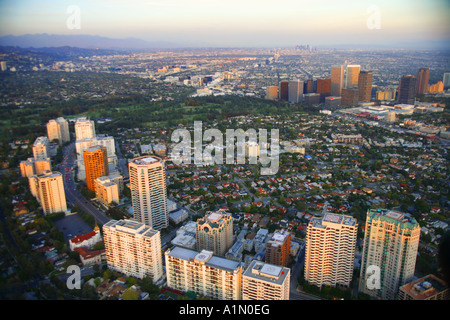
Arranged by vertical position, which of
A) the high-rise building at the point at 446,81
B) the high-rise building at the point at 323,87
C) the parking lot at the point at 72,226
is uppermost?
the high-rise building at the point at 446,81

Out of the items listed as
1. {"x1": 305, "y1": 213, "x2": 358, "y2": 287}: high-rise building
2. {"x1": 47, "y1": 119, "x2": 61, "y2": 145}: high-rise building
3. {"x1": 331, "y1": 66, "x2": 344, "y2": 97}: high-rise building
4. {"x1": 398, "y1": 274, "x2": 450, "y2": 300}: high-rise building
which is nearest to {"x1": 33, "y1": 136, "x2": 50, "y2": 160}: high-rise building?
{"x1": 47, "y1": 119, "x2": 61, "y2": 145}: high-rise building

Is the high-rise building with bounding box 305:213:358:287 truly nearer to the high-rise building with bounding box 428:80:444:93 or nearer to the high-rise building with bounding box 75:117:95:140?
the high-rise building with bounding box 75:117:95:140

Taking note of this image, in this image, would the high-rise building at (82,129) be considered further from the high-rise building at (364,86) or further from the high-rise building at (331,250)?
the high-rise building at (364,86)

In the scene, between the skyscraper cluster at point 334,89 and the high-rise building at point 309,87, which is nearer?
the skyscraper cluster at point 334,89

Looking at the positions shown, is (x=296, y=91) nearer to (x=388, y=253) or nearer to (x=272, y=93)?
(x=272, y=93)

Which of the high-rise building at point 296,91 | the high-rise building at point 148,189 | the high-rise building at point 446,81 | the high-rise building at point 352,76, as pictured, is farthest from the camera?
the high-rise building at point 352,76

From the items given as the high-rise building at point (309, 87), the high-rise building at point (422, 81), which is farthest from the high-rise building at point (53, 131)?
the high-rise building at point (422, 81)

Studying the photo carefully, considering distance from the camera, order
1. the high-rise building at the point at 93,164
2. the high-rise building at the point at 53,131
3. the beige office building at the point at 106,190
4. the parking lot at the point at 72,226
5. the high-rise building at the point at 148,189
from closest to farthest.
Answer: the high-rise building at the point at 148,189, the parking lot at the point at 72,226, the beige office building at the point at 106,190, the high-rise building at the point at 93,164, the high-rise building at the point at 53,131
